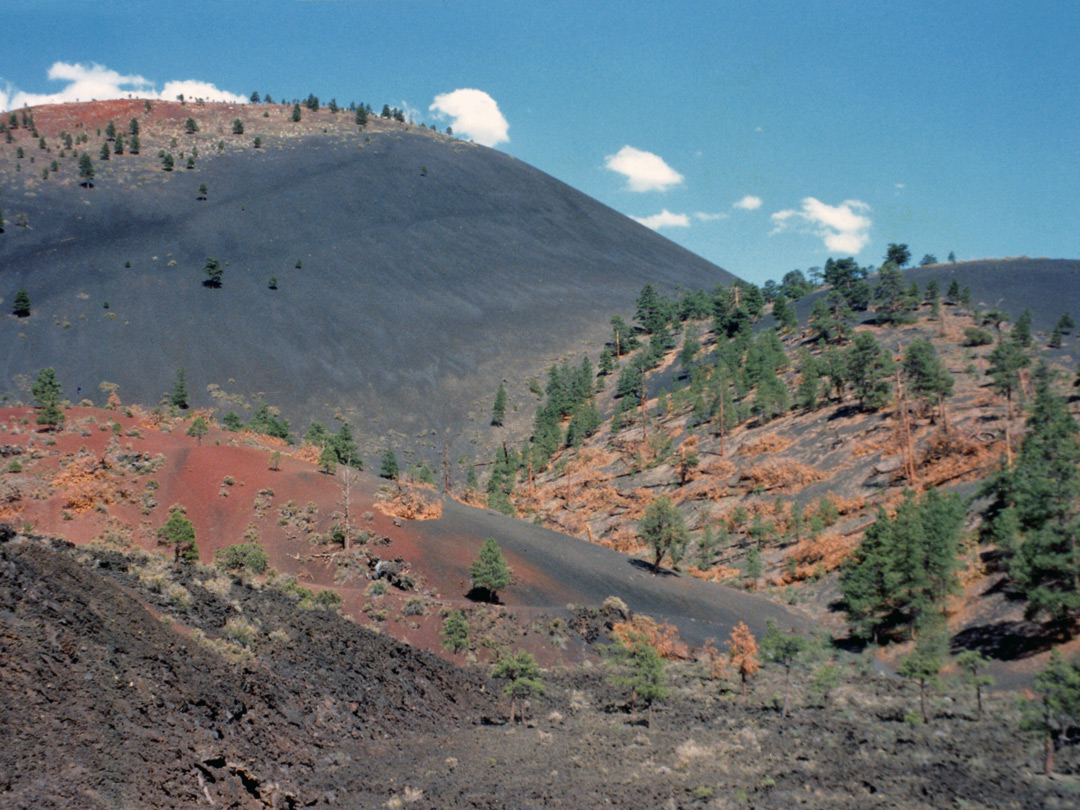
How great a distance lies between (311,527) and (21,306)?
80.1 m

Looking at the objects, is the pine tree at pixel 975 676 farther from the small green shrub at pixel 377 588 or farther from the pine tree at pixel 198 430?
the pine tree at pixel 198 430

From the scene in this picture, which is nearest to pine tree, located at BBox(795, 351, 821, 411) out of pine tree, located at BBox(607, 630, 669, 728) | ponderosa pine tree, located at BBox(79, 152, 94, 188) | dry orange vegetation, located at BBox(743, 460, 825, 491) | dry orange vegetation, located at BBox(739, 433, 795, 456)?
dry orange vegetation, located at BBox(739, 433, 795, 456)

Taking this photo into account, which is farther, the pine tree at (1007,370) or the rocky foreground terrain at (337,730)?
the pine tree at (1007,370)

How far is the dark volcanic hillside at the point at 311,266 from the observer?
92.3 m

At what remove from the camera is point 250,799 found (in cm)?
1506

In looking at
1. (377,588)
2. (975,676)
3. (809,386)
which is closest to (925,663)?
(975,676)

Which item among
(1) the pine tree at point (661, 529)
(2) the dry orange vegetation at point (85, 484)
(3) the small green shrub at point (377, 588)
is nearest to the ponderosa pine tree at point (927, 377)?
(1) the pine tree at point (661, 529)

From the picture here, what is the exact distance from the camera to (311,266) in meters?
121

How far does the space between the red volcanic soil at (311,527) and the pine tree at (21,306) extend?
61.8 m

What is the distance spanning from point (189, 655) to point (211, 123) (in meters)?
173

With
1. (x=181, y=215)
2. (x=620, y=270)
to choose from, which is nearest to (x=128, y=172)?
(x=181, y=215)

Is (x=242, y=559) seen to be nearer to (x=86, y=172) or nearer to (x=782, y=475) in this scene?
(x=782, y=475)

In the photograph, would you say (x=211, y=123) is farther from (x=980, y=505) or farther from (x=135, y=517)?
(x=980, y=505)

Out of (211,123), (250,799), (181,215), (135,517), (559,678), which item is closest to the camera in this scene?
(250,799)
